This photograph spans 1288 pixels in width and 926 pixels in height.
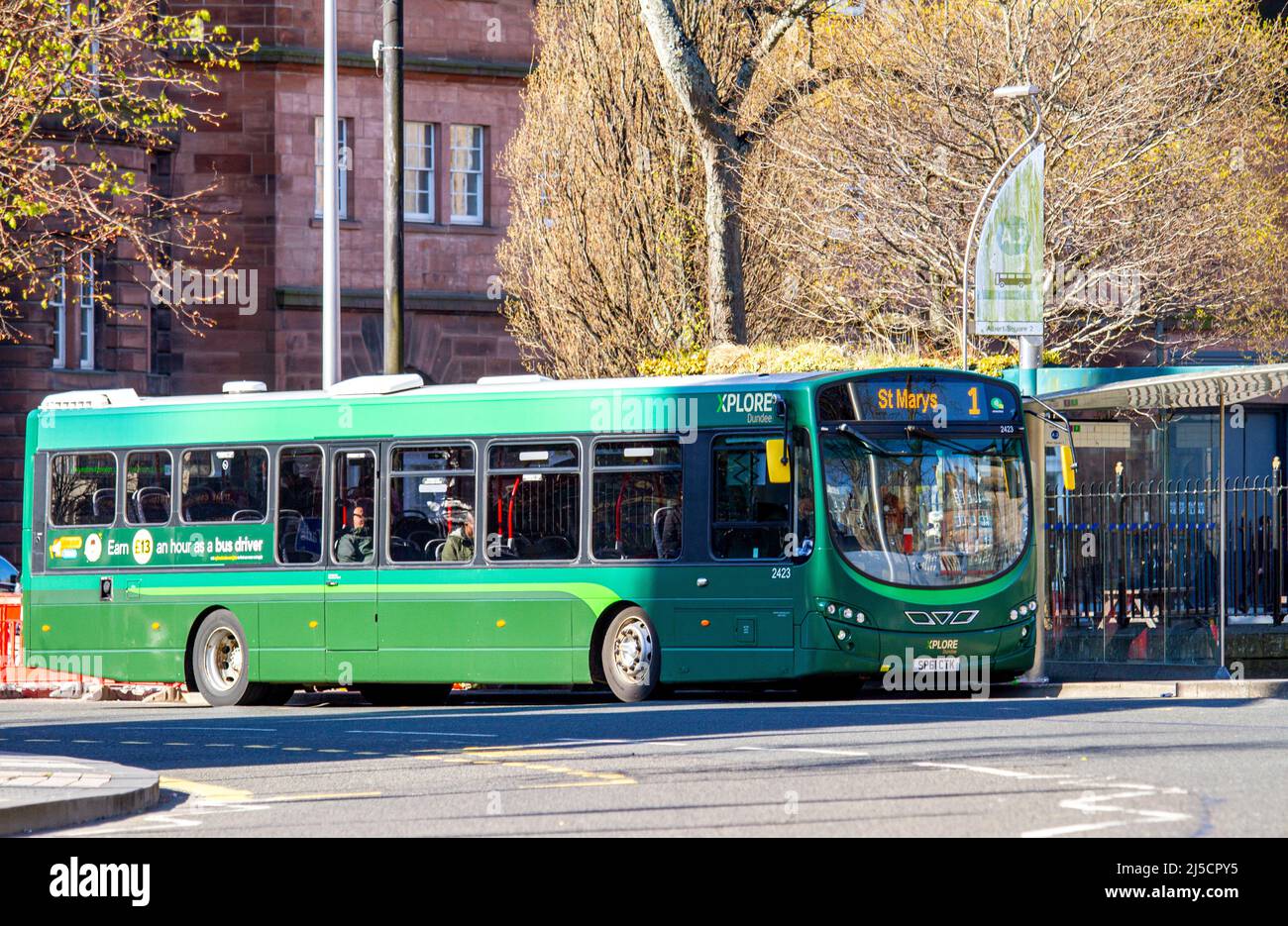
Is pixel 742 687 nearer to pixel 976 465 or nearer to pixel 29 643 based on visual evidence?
pixel 976 465

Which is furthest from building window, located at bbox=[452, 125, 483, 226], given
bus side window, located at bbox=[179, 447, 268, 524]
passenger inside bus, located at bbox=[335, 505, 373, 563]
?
passenger inside bus, located at bbox=[335, 505, 373, 563]

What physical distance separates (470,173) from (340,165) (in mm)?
2577

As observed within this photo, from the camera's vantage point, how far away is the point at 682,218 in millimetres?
31719

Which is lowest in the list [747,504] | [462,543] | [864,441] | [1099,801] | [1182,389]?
[1099,801]

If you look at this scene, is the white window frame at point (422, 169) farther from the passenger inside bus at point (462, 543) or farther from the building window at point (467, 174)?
the passenger inside bus at point (462, 543)

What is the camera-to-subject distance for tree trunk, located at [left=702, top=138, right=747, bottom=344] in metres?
28.2

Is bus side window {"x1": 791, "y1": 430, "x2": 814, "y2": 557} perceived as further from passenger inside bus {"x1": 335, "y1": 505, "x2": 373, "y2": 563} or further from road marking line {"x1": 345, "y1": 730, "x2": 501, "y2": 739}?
passenger inside bus {"x1": 335, "y1": 505, "x2": 373, "y2": 563}

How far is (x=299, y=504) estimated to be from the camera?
2133 centimetres

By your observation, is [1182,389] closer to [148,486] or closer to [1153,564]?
[1153,564]

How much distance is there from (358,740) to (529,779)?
3.55 meters

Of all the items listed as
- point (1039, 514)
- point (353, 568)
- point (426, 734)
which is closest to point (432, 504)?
point (353, 568)

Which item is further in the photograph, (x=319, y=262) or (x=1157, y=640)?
(x=319, y=262)

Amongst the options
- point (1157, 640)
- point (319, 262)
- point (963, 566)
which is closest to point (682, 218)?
point (319, 262)

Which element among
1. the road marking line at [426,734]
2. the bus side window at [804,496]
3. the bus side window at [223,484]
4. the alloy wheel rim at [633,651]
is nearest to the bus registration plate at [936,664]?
the bus side window at [804,496]
